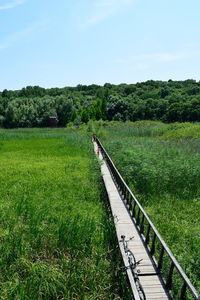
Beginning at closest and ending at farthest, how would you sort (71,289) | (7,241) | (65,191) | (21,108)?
(71,289)
(7,241)
(65,191)
(21,108)

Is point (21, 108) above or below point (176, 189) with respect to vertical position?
above

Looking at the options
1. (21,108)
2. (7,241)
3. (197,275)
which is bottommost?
(197,275)

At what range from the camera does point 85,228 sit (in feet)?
A: 19.3

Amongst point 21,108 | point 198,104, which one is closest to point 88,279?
point 198,104

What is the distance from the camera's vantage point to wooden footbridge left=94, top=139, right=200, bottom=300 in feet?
12.8

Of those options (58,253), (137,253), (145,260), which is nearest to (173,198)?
(137,253)

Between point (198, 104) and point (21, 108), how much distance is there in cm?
4960

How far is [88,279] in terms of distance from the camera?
466cm

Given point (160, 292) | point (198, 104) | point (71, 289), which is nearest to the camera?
point (160, 292)

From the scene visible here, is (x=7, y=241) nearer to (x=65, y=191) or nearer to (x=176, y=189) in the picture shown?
(x=65, y=191)

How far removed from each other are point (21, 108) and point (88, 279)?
70.7 meters

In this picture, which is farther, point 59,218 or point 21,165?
point 21,165

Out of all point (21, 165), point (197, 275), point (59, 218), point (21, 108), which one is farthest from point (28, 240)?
point (21, 108)

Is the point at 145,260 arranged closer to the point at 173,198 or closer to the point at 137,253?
the point at 137,253
